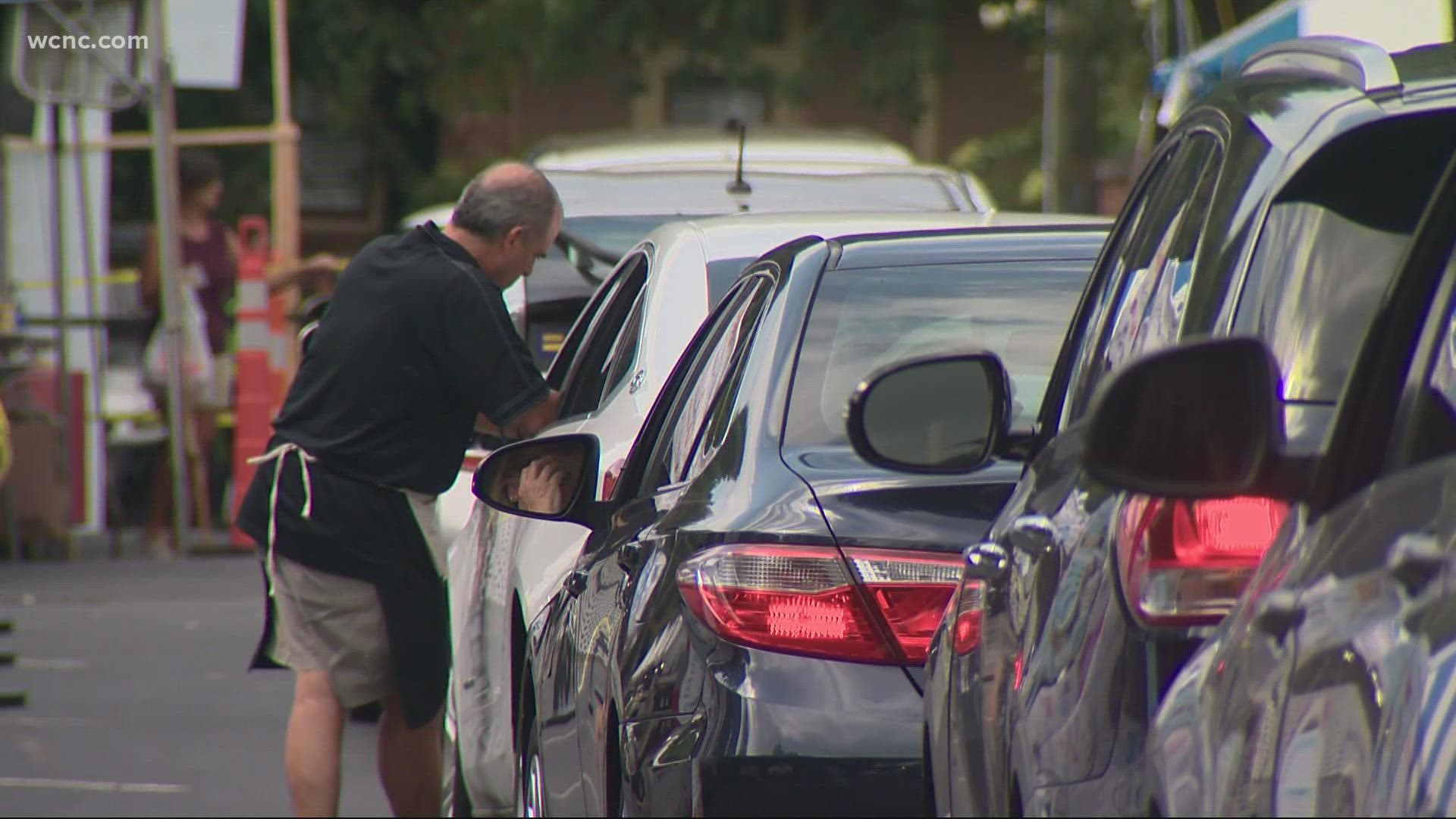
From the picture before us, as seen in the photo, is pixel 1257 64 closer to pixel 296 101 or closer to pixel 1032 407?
pixel 1032 407

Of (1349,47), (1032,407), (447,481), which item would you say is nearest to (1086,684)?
(1349,47)

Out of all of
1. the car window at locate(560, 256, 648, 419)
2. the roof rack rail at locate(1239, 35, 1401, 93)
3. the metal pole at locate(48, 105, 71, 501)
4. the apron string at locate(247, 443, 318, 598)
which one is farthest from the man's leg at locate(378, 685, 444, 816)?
the metal pole at locate(48, 105, 71, 501)

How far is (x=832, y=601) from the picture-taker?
12.0 ft

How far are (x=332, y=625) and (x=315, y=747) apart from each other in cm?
30

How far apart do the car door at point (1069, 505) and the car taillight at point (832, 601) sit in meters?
0.45

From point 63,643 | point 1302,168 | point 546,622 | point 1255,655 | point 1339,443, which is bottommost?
point 63,643

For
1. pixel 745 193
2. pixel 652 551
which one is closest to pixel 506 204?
pixel 745 193

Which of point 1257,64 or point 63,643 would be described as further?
point 63,643

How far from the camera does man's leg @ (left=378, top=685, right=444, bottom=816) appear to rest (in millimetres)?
6184

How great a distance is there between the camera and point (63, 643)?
10.8m

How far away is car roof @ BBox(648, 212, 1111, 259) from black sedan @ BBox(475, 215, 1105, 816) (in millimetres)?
754

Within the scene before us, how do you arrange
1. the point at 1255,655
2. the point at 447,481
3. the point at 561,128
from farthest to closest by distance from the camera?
1. the point at 561,128
2. the point at 447,481
3. the point at 1255,655

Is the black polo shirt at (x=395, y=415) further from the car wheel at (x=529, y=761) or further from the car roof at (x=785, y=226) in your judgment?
the car wheel at (x=529, y=761)

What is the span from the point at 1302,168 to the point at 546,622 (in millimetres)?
2916
